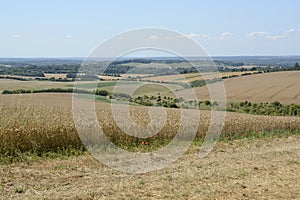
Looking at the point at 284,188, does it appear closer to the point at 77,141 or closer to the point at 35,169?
the point at 35,169

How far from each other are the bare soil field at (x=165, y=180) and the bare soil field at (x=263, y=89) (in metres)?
21.9

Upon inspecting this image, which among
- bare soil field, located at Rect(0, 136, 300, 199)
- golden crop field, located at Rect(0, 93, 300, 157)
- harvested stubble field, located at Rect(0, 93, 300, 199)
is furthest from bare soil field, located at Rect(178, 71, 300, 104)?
bare soil field, located at Rect(0, 136, 300, 199)

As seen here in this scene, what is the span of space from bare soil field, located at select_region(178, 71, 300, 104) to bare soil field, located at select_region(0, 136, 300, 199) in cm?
2192

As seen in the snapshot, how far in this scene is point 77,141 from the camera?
1178cm

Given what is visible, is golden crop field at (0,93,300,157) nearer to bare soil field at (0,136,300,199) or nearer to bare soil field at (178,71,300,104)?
bare soil field at (0,136,300,199)

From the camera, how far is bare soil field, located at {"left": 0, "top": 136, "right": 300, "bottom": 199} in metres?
6.77

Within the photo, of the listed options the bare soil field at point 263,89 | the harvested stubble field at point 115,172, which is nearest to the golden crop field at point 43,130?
the harvested stubble field at point 115,172

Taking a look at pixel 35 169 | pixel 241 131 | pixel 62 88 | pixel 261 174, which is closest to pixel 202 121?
pixel 241 131

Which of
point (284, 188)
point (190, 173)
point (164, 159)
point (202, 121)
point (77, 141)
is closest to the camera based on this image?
point (284, 188)

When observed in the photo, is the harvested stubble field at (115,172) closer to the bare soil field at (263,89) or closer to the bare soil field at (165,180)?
the bare soil field at (165,180)

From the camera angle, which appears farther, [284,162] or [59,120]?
[59,120]

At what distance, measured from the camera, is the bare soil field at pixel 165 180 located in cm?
677

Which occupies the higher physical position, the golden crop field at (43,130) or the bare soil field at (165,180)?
the golden crop field at (43,130)

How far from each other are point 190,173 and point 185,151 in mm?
3766
